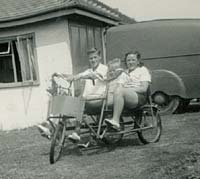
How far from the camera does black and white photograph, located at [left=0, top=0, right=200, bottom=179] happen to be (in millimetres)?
7207

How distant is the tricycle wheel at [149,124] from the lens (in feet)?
27.3

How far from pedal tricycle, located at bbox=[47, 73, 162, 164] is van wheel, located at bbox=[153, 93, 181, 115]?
4.31m

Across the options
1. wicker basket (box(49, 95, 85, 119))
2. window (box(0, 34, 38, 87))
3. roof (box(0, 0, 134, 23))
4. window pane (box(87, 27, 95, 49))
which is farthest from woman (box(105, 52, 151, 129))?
window pane (box(87, 27, 95, 49))

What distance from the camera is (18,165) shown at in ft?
24.3

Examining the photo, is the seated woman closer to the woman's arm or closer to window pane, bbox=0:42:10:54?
the woman's arm

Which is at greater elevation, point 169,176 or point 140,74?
point 140,74

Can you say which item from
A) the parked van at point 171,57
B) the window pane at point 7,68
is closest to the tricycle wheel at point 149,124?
the parked van at point 171,57

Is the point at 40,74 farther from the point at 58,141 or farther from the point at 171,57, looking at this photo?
the point at 58,141

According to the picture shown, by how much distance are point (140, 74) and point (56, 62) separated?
5528mm

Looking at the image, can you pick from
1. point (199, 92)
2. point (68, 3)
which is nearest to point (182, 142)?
point (199, 92)

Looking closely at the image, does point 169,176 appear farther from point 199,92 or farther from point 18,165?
point 199,92

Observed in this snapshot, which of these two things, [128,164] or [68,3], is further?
[68,3]

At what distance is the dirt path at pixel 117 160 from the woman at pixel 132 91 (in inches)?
27.7

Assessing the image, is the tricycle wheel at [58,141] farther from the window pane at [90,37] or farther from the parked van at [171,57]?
the window pane at [90,37]
